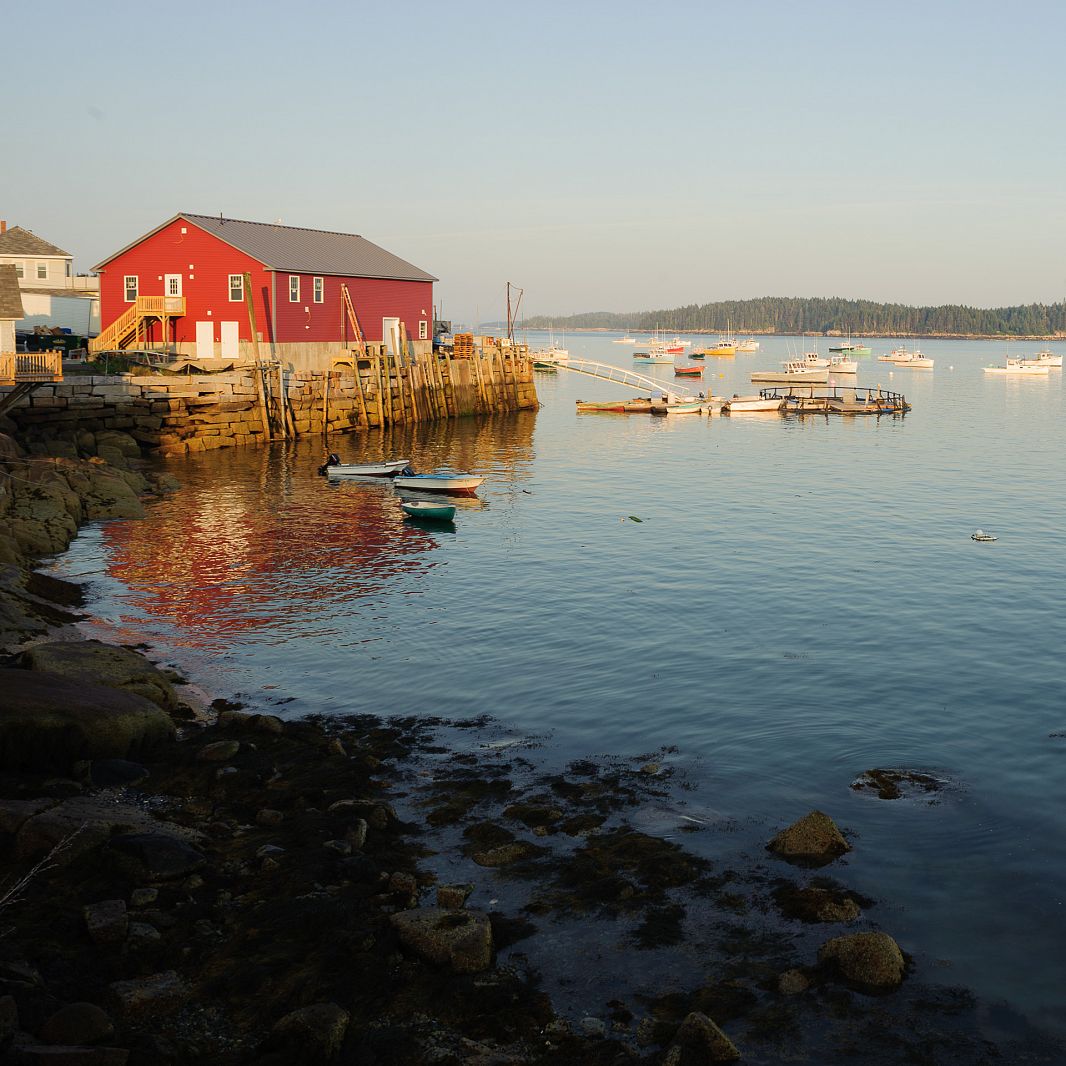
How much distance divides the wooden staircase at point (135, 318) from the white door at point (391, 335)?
44.3 feet

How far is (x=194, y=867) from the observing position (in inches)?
457

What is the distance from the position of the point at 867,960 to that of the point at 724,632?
13.9 m

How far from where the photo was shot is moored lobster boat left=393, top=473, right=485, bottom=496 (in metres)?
41.8

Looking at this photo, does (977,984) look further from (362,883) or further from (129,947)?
(129,947)

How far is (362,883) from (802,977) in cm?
456

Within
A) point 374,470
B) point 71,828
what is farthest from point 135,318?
point 71,828

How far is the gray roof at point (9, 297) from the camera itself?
4872cm

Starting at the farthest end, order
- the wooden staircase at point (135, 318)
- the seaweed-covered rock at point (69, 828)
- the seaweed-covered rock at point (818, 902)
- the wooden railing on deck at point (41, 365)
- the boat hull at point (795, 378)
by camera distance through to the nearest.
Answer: the boat hull at point (795, 378), the wooden staircase at point (135, 318), the wooden railing on deck at point (41, 365), the seaweed-covered rock at point (818, 902), the seaweed-covered rock at point (69, 828)

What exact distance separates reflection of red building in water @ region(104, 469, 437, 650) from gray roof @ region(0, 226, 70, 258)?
5384 centimetres

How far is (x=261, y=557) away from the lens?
102 ft

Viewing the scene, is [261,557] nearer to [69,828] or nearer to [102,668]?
[102,668]

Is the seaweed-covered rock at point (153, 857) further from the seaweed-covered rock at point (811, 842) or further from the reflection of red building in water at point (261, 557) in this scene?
the reflection of red building in water at point (261, 557)

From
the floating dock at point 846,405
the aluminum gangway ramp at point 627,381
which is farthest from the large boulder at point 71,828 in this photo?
the floating dock at point 846,405

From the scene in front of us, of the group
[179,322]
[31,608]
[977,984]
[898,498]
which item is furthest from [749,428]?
[977,984]
